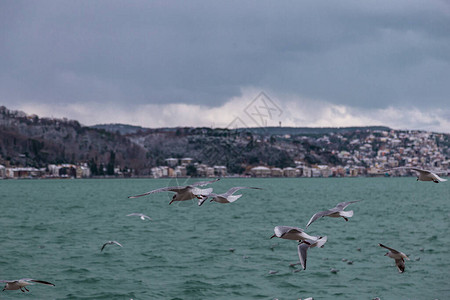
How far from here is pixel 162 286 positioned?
21312 mm

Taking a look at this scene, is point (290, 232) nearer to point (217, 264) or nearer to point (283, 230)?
point (283, 230)

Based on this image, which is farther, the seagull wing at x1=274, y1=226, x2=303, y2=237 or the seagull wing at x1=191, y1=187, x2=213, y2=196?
the seagull wing at x1=191, y1=187, x2=213, y2=196

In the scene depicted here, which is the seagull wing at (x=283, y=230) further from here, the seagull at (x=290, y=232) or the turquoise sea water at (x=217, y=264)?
the turquoise sea water at (x=217, y=264)

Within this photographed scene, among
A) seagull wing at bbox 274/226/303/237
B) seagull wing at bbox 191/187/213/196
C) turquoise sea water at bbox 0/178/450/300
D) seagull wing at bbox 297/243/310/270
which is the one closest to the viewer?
seagull wing at bbox 297/243/310/270

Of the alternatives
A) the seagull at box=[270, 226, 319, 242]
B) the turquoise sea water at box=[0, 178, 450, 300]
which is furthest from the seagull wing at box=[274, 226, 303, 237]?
the turquoise sea water at box=[0, 178, 450, 300]

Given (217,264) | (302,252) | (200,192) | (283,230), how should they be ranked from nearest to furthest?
(302,252) < (283,230) < (200,192) < (217,264)

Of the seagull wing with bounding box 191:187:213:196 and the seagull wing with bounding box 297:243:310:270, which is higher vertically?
the seagull wing with bounding box 191:187:213:196

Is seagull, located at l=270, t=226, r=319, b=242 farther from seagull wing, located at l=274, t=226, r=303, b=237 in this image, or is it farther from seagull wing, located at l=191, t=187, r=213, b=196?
seagull wing, located at l=191, t=187, r=213, b=196

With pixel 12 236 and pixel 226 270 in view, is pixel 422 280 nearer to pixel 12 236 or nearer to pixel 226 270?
pixel 226 270

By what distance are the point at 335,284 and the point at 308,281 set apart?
1.03 metres

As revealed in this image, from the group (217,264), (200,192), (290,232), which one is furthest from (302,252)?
(217,264)

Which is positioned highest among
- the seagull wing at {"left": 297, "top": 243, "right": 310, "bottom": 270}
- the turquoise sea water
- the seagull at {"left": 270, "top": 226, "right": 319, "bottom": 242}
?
the seagull at {"left": 270, "top": 226, "right": 319, "bottom": 242}

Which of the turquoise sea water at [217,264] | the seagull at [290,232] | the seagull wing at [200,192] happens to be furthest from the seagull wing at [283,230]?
the turquoise sea water at [217,264]

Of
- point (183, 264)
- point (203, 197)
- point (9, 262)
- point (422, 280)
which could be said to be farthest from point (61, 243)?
point (203, 197)
